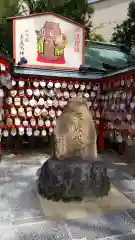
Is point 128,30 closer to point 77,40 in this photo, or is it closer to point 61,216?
point 77,40

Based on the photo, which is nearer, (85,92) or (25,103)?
(25,103)

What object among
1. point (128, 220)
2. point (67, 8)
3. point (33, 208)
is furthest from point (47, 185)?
point (67, 8)

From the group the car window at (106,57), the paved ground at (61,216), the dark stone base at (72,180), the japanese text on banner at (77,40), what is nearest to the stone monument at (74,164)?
the dark stone base at (72,180)

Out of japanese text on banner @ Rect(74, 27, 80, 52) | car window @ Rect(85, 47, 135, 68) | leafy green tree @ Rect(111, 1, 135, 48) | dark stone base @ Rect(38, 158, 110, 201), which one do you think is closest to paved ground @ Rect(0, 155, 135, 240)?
dark stone base @ Rect(38, 158, 110, 201)

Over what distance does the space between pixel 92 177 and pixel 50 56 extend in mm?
4717

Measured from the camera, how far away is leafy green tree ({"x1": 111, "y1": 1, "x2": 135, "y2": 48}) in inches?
440

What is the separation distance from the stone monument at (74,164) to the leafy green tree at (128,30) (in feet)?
25.7

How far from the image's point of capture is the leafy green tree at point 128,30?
11.2m

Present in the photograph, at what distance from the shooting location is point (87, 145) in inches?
201

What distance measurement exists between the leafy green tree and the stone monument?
7839 mm

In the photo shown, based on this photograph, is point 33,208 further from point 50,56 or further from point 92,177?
point 50,56

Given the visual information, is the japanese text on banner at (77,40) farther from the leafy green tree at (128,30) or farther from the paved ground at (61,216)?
the paved ground at (61,216)

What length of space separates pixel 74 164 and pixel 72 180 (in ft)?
0.98

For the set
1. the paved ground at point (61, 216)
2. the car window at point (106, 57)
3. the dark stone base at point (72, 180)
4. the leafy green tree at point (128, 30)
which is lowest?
the paved ground at point (61, 216)
